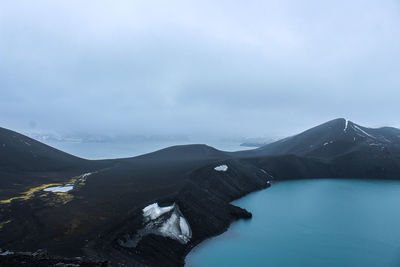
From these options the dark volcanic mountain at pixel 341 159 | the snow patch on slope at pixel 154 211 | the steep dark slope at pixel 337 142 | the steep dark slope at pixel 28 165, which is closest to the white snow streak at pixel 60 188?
the steep dark slope at pixel 28 165

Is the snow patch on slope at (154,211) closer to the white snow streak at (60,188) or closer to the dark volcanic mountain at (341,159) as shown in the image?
the white snow streak at (60,188)

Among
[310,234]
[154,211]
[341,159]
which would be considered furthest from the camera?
[341,159]

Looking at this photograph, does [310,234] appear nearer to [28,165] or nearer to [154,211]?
[154,211]

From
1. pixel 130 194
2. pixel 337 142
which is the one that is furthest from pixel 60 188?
pixel 337 142

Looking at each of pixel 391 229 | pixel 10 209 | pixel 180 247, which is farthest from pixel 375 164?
pixel 10 209

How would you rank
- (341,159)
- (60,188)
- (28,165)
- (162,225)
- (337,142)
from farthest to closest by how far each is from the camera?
1. (337,142)
2. (341,159)
3. (28,165)
4. (60,188)
5. (162,225)

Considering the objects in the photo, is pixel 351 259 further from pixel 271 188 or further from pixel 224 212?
pixel 271 188
